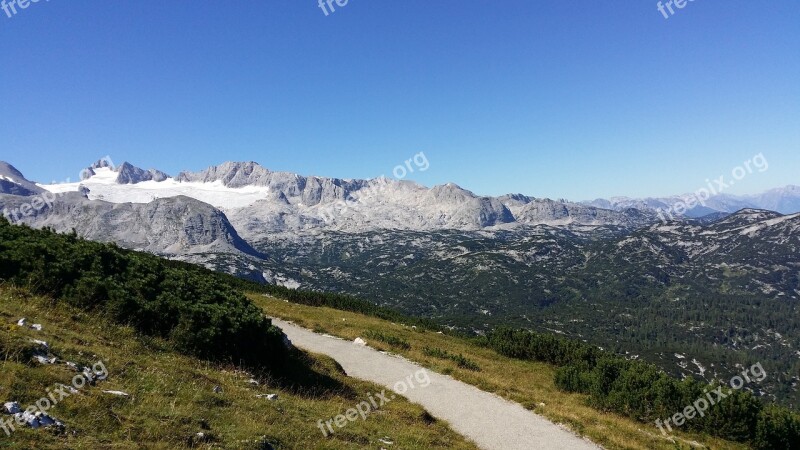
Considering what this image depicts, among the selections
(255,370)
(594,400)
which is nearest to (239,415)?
(255,370)

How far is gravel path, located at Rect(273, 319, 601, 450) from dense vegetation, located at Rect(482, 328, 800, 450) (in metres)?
6.37

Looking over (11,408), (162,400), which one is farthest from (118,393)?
(11,408)

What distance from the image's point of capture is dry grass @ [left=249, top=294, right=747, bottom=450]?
20.5 meters

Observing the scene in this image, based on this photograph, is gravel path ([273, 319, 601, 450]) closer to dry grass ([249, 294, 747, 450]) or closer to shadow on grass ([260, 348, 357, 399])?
dry grass ([249, 294, 747, 450])

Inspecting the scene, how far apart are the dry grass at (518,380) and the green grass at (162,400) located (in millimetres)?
7158

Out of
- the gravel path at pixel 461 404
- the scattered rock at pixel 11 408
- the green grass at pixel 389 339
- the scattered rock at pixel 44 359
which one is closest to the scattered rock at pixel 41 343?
the scattered rock at pixel 44 359

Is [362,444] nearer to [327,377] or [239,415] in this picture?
[239,415]

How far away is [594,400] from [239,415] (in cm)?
2154

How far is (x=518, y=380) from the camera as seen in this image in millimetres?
30656

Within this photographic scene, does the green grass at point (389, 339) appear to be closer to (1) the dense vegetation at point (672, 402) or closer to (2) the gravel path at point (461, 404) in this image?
(2) the gravel path at point (461, 404)

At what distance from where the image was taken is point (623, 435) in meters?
20.5

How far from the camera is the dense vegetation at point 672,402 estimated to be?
2119 centimetres

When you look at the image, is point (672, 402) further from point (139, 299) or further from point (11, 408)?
point (11, 408)

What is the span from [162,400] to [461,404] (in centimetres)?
1573
